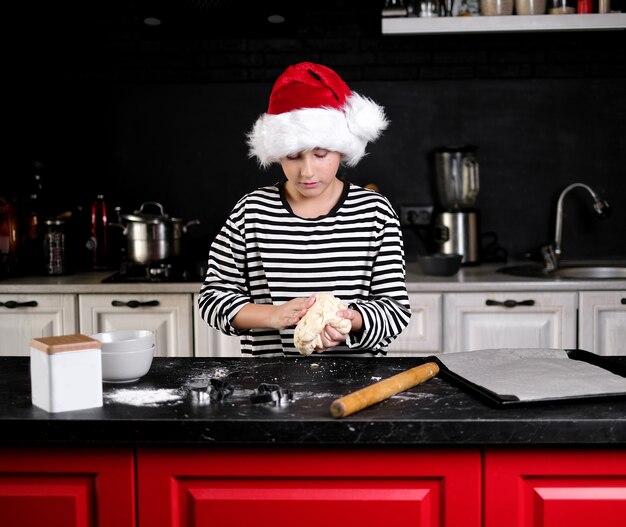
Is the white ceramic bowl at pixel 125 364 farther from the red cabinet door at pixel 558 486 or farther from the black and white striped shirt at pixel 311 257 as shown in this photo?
the red cabinet door at pixel 558 486

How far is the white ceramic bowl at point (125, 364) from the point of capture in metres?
1.64

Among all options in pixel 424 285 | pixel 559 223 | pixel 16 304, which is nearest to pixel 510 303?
pixel 424 285

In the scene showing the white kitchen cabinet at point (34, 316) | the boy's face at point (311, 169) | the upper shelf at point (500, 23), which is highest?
the upper shelf at point (500, 23)

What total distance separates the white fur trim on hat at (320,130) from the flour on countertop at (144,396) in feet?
2.46

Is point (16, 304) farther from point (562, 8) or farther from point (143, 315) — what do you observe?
point (562, 8)

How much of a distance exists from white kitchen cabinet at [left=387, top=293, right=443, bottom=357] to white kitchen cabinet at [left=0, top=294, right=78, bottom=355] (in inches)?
54.1

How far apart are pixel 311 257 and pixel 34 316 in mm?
1740

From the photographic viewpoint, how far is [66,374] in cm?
148

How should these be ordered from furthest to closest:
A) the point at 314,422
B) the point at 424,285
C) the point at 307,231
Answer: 1. the point at 424,285
2. the point at 307,231
3. the point at 314,422

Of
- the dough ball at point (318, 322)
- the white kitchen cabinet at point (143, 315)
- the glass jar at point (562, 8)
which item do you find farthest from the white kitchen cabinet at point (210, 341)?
the glass jar at point (562, 8)

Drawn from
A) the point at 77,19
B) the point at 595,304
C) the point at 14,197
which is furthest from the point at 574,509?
the point at 77,19

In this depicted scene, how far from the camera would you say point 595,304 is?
3256mm

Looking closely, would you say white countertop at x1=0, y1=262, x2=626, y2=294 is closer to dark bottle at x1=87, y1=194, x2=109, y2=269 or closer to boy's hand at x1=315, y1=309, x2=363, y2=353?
dark bottle at x1=87, y1=194, x2=109, y2=269

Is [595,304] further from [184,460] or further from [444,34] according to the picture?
[184,460]
